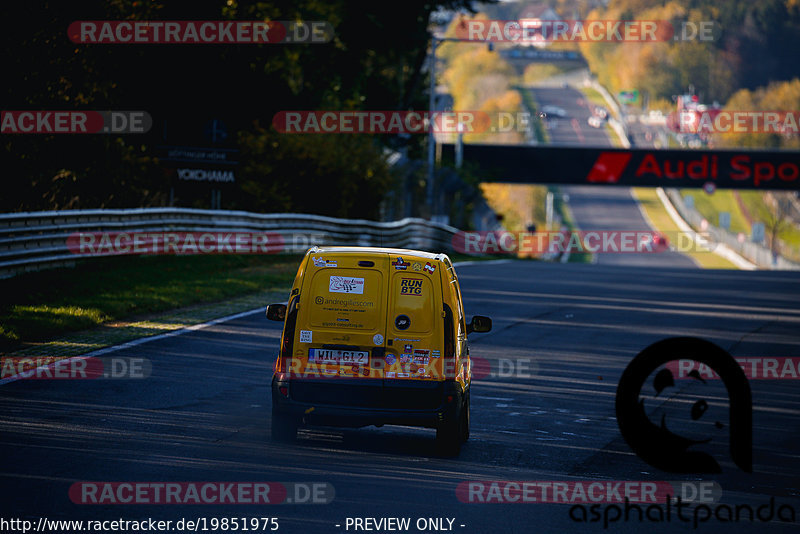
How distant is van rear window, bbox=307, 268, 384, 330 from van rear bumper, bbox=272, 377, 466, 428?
1.68 feet

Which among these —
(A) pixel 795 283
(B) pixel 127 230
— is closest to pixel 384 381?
(B) pixel 127 230

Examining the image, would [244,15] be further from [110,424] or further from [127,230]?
[110,424]

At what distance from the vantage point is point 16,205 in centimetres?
2436


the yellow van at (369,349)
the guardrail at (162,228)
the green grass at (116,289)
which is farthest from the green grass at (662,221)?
the yellow van at (369,349)

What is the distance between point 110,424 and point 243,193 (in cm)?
2465

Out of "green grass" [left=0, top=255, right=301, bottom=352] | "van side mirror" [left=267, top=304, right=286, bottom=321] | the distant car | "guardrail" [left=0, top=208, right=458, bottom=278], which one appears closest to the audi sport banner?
"guardrail" [left=0, top=208, right=458, bottom=278]

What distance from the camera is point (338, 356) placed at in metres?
9.64

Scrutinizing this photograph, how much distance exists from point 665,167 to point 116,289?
48169 mm

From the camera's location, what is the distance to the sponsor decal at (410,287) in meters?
9.69

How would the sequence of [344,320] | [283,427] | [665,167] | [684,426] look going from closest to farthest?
[344,320], [283,427], [684,426], [665,167]

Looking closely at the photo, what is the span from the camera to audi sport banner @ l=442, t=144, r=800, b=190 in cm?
6228

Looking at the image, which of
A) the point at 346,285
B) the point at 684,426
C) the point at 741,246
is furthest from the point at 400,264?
the point at 741,246

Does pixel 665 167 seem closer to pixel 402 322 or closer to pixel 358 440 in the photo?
pixel 358 440

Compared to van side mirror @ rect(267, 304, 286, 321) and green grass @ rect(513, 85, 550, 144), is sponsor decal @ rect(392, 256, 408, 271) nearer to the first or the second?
van side mirror @ rect(267, 304, 286, 321)
